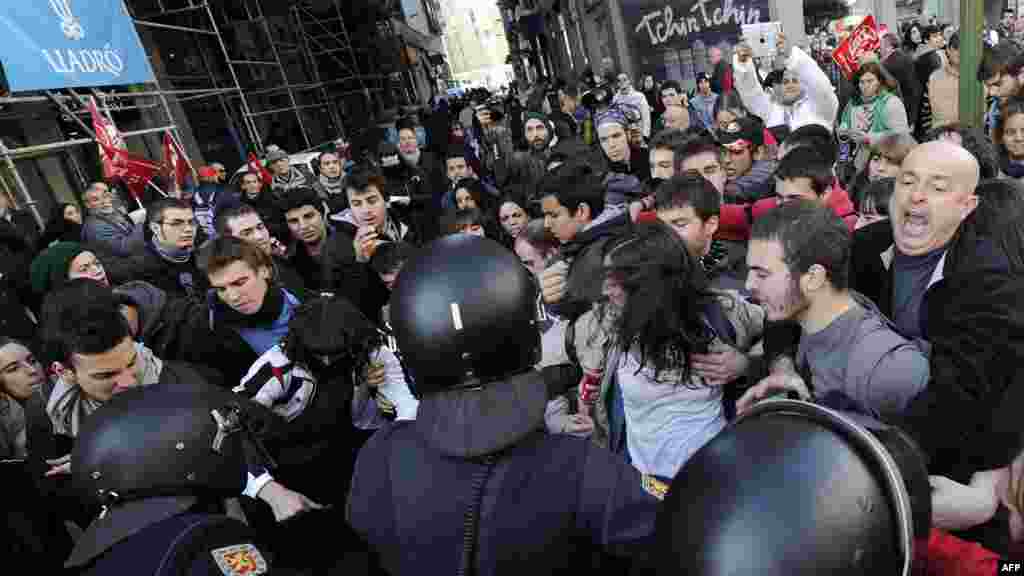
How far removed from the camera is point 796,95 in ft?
16.0

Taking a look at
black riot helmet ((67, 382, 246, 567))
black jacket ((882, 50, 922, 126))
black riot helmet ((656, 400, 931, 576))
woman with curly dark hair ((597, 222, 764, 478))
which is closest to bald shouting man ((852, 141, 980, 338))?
woman with curly dark hair ((597, 222, 764, 478))

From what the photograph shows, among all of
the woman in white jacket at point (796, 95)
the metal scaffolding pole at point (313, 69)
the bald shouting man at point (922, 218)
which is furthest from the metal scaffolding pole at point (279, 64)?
the bald shouting man at point (922, 218)

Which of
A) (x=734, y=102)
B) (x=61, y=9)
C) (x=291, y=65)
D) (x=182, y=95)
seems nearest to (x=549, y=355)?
(x=734, y=102)

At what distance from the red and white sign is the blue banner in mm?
7549

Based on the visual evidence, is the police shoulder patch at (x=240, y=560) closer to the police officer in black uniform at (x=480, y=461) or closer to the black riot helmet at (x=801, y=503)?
the police officer in black uniform at (x=480, y=461)

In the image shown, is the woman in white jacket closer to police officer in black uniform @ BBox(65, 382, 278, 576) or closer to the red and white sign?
the red and white sign

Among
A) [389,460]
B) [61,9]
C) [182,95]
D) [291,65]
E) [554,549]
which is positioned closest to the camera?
[554,549]

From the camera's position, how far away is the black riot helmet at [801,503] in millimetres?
637

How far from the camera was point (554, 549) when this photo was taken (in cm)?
97

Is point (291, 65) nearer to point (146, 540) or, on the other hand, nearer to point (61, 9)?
point (61, 9)

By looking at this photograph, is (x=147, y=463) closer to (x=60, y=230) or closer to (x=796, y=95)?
(x=60, y=230)

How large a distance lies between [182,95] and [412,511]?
33.2 ft

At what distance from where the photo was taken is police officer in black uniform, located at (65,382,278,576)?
39.4 inches

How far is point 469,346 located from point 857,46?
5.68 metres
